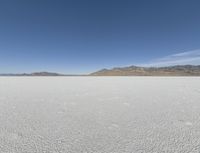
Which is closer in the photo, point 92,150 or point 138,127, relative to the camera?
point 92,150

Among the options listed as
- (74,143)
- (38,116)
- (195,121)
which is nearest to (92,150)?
(74,143)

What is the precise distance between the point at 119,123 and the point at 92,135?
639mm

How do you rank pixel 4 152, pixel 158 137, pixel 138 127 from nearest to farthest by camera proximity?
pixel 4 152, pixel 158 137, pixel 138 127

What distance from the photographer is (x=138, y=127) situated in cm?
236

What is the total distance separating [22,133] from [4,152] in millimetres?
494

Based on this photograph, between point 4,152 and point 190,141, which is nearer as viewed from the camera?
point 4,152

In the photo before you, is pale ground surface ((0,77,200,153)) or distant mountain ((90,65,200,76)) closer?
pale ground surface ((0,77,200,153))

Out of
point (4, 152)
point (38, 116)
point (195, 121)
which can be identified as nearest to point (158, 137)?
point (195, 121)

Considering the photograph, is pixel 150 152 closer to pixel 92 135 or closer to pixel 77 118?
pixel 92 135

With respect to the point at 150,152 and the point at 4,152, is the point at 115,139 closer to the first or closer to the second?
the point at 150,152

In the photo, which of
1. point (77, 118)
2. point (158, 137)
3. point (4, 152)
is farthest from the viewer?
point (77, 118)

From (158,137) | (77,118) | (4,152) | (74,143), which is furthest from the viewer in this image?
(77,118)

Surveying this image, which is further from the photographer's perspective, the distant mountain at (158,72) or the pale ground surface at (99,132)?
the distant mountain at (158,72)

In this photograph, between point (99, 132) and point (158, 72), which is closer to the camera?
point (99, 132)
